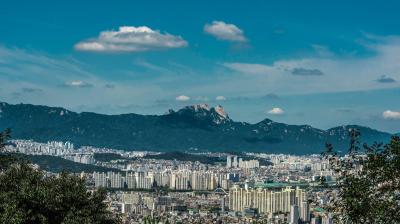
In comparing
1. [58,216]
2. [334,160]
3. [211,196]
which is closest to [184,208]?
[211,196]

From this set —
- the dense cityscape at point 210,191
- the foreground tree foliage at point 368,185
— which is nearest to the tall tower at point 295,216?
the dense cityscape at point 210,191

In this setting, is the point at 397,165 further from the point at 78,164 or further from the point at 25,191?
the point at 78,164

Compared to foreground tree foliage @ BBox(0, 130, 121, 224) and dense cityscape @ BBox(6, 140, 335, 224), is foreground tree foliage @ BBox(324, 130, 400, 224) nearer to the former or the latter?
dense cityscape @ BBox(6, 140, 335, 224)

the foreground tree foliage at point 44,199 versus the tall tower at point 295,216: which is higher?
the foreground tree foliage at point 44,199

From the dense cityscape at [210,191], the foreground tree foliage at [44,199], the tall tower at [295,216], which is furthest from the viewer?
the dense cityscape at [210,191]

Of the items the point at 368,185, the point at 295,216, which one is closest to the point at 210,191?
the point at 295,216

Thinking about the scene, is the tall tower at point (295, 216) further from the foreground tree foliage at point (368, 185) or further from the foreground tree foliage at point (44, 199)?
the foreground tree foliage at point (368, 185)
